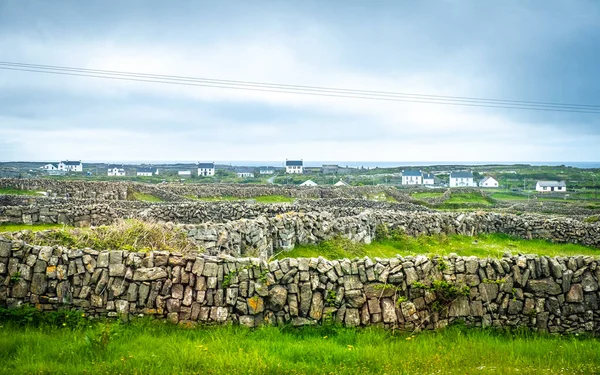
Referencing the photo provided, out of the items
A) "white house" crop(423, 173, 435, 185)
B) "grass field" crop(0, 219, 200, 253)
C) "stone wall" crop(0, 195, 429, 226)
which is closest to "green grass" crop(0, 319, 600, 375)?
"grass field" crop(0, 219, 200, 253)

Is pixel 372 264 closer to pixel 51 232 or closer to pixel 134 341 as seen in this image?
pixel 134 341

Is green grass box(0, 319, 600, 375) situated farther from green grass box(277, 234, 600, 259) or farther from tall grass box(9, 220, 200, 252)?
green grass box(277, 234, 600, 259)

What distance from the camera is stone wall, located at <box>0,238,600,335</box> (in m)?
12.2

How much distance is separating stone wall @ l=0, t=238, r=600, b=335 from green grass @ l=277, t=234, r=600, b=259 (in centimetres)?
872

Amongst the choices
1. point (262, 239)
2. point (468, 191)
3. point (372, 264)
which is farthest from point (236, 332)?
point (468, 191)

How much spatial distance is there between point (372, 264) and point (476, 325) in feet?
9.72

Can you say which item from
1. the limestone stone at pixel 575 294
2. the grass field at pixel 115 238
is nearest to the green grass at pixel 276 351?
the limestone stone at pixel 575 294

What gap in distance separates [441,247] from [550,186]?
79785mm

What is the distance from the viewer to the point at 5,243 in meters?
12.4

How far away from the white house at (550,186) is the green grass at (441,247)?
70.0 metres

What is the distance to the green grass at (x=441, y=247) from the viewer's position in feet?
73.6

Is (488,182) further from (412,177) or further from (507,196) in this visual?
(507,196)

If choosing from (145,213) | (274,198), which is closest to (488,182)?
(274,198)

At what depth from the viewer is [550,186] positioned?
9506cm
